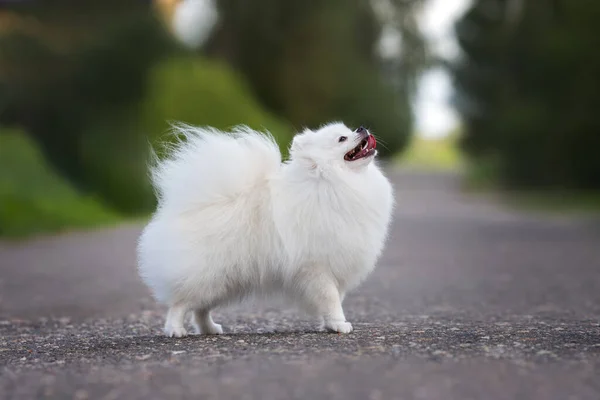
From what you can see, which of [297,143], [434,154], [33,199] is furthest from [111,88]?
[434,154]

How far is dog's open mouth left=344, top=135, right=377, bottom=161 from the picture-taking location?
689 cm

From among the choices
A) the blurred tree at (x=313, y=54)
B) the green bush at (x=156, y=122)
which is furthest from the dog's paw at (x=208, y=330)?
the blurred tree at (x=313, y=54)

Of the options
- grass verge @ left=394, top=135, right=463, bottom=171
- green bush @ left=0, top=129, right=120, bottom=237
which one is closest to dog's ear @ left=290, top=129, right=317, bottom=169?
green bush @ left=0, top=129, right=120, bottom=237

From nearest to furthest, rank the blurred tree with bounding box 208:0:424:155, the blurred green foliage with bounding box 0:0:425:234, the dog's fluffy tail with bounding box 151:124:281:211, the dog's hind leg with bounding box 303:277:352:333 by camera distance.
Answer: the dog's hind leg with bounding box 303:277:352:333 → the dog's fluffy tail with bounding box 151:124:281:211 → the blurred green foliage with bounding box 0:0:425:234 → the blurred tree with bounding box 208:0:424:155

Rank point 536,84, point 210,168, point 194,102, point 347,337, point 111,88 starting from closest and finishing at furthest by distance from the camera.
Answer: point 347,337 → point 210,168 → point 194,102 → point 111,88 → point 536,84

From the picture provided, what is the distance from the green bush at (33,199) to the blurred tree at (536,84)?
Answer: 15.2 metres

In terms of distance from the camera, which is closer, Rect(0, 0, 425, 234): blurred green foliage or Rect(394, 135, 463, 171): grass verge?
Rect(0, 0, 425, 234): blurred green foliage

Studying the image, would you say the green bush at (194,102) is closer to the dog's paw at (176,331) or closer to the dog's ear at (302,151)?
the dog's ear at (302,151)

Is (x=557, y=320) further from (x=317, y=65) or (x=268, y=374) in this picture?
(x=317, y=65)

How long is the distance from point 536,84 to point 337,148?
92.3 ft

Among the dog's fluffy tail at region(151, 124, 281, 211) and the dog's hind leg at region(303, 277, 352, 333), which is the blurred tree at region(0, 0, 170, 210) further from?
the dog's hind leg at region(303, 277, 352, 333)

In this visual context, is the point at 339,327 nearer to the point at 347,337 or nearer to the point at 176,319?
the point at 347,337

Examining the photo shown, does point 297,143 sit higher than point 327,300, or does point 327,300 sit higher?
point 297,143

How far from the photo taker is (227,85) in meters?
29.0
